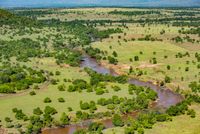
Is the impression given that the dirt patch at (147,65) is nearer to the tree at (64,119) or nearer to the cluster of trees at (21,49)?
the cluster of trees at (21,49)

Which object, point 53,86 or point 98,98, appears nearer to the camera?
point 98,98

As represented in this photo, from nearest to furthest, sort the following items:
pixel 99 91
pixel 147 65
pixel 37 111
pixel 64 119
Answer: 1. pixel 64 119
2. pixel 37 111
3. pixel 99 91
4. pixel 147 65

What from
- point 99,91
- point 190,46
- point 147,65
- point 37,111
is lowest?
point 190,46

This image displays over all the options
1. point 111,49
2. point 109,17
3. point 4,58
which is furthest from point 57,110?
point 109,17

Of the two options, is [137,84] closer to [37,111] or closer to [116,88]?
[116,88]

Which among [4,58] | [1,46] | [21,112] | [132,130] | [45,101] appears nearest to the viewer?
[132,130]

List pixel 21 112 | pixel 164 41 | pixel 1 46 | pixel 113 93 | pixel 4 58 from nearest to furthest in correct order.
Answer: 1. pixel 21 112
2. pixel 113 93
3. pixel 4 58
4. pixel 1 46
5. pixel 164 41

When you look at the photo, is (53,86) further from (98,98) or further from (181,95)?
(181,95)

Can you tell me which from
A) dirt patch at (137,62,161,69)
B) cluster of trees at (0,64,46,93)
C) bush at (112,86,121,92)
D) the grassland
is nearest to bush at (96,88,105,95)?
bush at (112,86,121,92)

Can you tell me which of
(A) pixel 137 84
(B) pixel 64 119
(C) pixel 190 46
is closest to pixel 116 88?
(A) pixel 137 84
